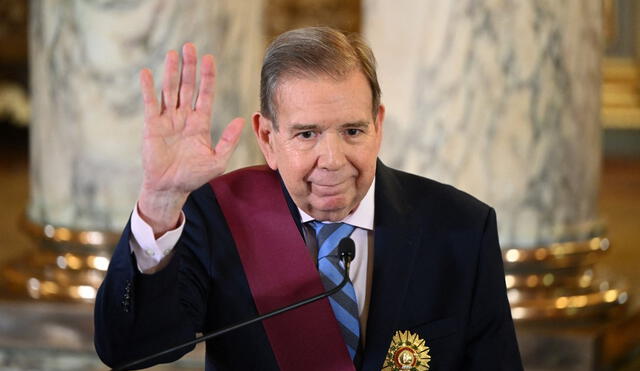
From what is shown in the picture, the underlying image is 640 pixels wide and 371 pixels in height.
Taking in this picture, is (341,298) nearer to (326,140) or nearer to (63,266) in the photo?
(326,140)

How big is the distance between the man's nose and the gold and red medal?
36cm

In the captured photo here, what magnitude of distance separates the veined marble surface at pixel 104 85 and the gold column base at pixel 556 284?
48.4 inches

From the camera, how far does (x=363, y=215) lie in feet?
7.30

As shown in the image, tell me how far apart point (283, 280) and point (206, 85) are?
400 mm

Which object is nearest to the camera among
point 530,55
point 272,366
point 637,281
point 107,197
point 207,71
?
point 207,71

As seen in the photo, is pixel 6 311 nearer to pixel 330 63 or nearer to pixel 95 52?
pixel 95 52

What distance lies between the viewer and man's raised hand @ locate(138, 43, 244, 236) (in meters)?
1.90

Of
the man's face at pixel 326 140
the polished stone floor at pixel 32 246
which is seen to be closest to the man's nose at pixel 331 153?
the man's face at pixel 326 140

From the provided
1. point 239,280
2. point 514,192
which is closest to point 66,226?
point 514,192

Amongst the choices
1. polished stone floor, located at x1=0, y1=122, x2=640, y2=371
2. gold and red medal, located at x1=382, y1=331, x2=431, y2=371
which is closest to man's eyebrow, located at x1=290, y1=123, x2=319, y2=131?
gold and red medal, located at x1=382, y1=331, x2=431, y2=371

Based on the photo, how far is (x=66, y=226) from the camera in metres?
4.50

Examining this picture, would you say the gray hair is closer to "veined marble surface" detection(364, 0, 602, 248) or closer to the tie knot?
the tie knot

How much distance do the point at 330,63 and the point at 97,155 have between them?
2.53 metres

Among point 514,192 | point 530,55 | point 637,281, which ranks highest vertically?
point 530,55
